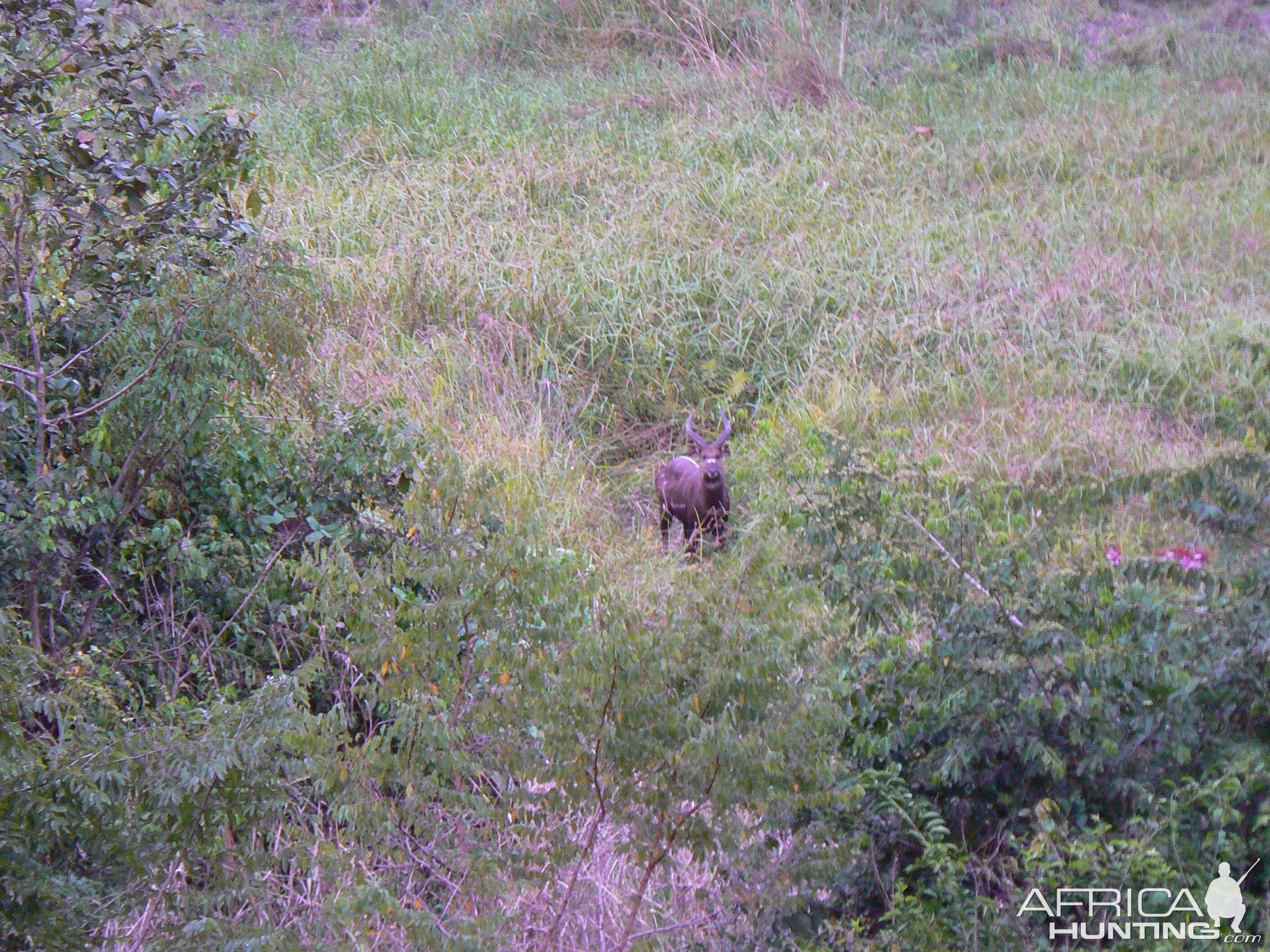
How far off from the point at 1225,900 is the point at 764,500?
342 cm

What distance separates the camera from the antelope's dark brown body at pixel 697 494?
5797 mm

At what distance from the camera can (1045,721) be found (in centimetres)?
321

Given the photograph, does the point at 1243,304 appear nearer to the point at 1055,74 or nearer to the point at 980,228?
the point at 980,228

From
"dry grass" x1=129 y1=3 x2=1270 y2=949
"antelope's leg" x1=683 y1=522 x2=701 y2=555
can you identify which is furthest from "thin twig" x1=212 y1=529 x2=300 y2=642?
"antelope's leg" x1=683 y1=522 x2=701 y2=555

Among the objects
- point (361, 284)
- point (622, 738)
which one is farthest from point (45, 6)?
point (361, 284)

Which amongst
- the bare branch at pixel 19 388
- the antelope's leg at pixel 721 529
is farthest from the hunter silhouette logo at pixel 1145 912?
the bare branch at pixel 19 388

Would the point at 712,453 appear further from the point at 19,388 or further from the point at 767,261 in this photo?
the point at 19,388

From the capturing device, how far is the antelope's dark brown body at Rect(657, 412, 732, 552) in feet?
19.0

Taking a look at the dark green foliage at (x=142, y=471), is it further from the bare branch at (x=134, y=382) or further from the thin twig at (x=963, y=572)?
the thin twig at (x=963, y=572)

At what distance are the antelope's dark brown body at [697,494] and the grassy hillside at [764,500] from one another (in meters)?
0.23

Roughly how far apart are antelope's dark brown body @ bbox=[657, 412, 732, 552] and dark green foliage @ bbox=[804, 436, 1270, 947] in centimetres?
209

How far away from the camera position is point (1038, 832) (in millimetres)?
3152

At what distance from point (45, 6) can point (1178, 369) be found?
5.56 metres

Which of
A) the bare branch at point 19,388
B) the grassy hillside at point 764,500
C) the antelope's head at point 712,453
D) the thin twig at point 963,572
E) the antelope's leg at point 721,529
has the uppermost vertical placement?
the bare branch at point 19,388
